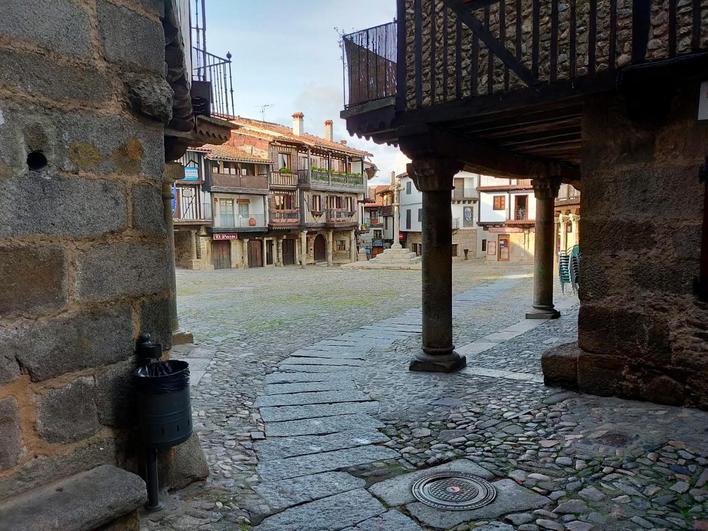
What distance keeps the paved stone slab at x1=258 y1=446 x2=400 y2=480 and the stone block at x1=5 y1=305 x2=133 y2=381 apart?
1.40m

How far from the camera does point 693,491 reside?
9.81 ft

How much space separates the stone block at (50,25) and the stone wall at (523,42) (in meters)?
3.88

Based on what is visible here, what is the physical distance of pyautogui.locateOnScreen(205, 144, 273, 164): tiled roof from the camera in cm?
3500

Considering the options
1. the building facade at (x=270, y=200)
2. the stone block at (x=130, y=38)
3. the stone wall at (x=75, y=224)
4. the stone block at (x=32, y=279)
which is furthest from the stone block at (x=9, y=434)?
the building facade at (x=270, y=200)

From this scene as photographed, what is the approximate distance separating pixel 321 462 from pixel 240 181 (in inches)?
1353

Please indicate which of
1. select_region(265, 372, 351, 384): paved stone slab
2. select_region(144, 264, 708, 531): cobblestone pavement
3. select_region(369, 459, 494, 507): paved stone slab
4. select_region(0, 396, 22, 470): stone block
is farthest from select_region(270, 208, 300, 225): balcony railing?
select_region(0, 396, 22, 470): stone block

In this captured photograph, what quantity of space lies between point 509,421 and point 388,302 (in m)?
8.94

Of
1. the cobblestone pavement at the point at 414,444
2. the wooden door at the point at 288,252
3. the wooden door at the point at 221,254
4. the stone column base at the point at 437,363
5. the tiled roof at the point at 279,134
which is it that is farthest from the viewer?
the wooden door at the point at 288,252

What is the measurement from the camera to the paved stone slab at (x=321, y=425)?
425 cm

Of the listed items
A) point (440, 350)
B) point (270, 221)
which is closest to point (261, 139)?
point (270, 221)

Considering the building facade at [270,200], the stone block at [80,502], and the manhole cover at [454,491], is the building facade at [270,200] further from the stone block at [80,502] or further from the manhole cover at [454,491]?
the stone block at [80,502]

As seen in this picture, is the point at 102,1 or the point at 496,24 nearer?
the point at 102,1

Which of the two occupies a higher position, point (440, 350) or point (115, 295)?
point (115, 295)

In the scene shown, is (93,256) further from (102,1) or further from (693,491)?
(693,491)
